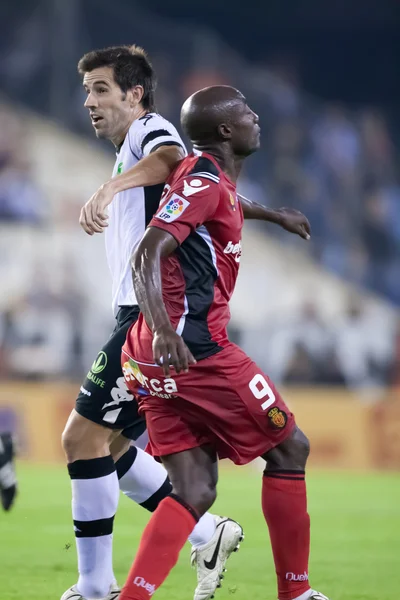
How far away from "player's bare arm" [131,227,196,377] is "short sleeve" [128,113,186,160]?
2.27 ft

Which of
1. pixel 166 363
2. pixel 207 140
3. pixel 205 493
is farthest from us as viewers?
pixel 207 140

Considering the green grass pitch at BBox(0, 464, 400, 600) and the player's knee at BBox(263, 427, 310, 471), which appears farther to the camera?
the green grass pitch at BBox(0, 464, 400, 600)

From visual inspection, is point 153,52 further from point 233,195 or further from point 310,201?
point 233,195

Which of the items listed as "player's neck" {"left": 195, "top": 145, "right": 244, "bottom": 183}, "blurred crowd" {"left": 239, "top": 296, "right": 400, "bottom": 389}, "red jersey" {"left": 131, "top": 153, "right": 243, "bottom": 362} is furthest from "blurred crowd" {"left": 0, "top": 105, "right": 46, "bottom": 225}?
"red jersey" {"left": 131, "top": 153, "right": 243, "bottom": 362}

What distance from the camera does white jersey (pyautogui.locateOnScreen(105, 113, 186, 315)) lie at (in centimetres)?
452

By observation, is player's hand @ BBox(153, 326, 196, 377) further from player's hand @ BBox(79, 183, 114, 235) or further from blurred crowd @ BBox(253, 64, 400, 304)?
blurred crowd @ BBox(253, 64, 400, 304)

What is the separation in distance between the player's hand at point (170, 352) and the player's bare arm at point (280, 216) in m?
1.33

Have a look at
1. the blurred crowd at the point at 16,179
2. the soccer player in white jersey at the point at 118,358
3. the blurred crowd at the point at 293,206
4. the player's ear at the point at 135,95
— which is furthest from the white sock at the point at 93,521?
the blurred crowd at the point at 16,179

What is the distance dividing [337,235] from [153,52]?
392 cm

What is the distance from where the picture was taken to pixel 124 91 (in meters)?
4.71

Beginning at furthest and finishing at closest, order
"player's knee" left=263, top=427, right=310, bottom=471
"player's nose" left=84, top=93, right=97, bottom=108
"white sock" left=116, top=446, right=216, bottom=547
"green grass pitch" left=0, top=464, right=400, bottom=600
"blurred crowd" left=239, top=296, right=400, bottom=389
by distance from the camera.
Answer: "blurred crowd" left=239, top=296, right=400, bottom=389
"green grass pitch" left=0, top=464, right=400, bottom=600
"white sock" left=116, top=446, right=216, bottom=547
"player's nose" left=84, top=93, right=97, bottom=108
"player's knee" left=263, top=427, right=310, bottom=471

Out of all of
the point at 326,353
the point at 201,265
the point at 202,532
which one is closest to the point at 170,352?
the point at 201,265

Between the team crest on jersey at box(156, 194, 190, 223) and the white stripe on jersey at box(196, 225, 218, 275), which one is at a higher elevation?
the team crest on jersey at box(156, 194, 190, 223)

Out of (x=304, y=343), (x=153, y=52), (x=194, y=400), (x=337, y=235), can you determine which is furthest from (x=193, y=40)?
(x=194, y=400)
